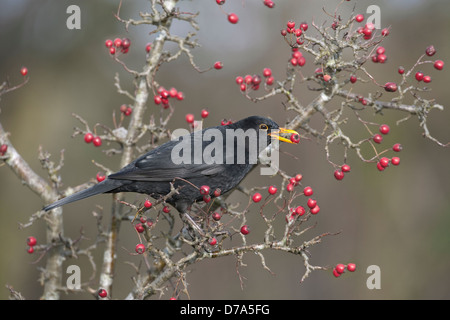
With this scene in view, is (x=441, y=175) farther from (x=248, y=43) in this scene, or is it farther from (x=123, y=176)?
(x=123, y=176)

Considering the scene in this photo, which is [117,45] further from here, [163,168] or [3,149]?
[3,149]

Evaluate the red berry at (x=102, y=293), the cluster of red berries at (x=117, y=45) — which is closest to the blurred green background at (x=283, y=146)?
the cluster of red berries at (x=117, y=45)

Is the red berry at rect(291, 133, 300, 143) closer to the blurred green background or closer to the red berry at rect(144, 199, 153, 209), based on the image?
the red berry at rect(144, 199, 153, 209)

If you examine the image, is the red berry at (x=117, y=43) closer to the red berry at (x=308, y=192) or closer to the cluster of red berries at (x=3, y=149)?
the cluster of red berries at (x=3, y=149)

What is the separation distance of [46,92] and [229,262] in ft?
13.5

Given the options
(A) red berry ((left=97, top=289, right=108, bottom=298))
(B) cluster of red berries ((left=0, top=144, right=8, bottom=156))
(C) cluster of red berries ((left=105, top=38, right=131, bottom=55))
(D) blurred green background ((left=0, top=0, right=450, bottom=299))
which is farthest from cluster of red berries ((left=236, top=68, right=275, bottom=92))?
(D) blurred green background ((left=0, top=0, right=450, bottom=299))

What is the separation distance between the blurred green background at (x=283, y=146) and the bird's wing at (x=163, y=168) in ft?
13.0

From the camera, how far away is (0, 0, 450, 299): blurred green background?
7738mm

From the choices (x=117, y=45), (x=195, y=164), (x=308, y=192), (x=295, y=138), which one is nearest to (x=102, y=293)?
(x=195, y=164)

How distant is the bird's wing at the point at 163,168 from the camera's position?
147 inches

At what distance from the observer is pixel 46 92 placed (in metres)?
8.55

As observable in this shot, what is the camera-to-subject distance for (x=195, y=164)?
12.7ft
